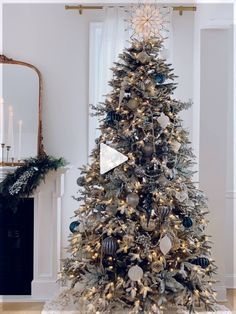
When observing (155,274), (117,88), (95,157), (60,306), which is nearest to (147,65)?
(117,88)

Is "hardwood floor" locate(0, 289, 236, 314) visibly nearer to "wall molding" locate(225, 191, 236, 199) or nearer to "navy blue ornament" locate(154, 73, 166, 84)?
"wall molding" locate(225, 191, 236, 199)

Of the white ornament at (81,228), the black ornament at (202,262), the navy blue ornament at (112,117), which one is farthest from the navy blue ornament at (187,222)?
the navy blue ornament at (112,117)

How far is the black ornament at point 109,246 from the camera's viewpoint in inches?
103

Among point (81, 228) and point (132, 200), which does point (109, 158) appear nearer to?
point (132, 200)

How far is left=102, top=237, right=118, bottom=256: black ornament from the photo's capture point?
8.54ft

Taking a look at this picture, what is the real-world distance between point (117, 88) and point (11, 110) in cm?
149

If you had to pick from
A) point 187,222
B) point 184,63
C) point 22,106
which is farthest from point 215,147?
point 22,106

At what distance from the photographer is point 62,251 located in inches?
155

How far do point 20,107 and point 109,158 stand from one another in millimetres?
1550

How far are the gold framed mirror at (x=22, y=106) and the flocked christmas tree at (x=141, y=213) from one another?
1.25 metres

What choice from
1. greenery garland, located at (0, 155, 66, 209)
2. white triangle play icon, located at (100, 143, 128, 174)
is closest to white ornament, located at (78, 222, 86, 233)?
white triangle play icon, located at (100, 143, 128, 174)

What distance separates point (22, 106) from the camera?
396cm

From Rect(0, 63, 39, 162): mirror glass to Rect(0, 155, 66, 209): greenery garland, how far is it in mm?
323

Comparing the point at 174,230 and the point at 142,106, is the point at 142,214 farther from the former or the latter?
the point at 142,106
